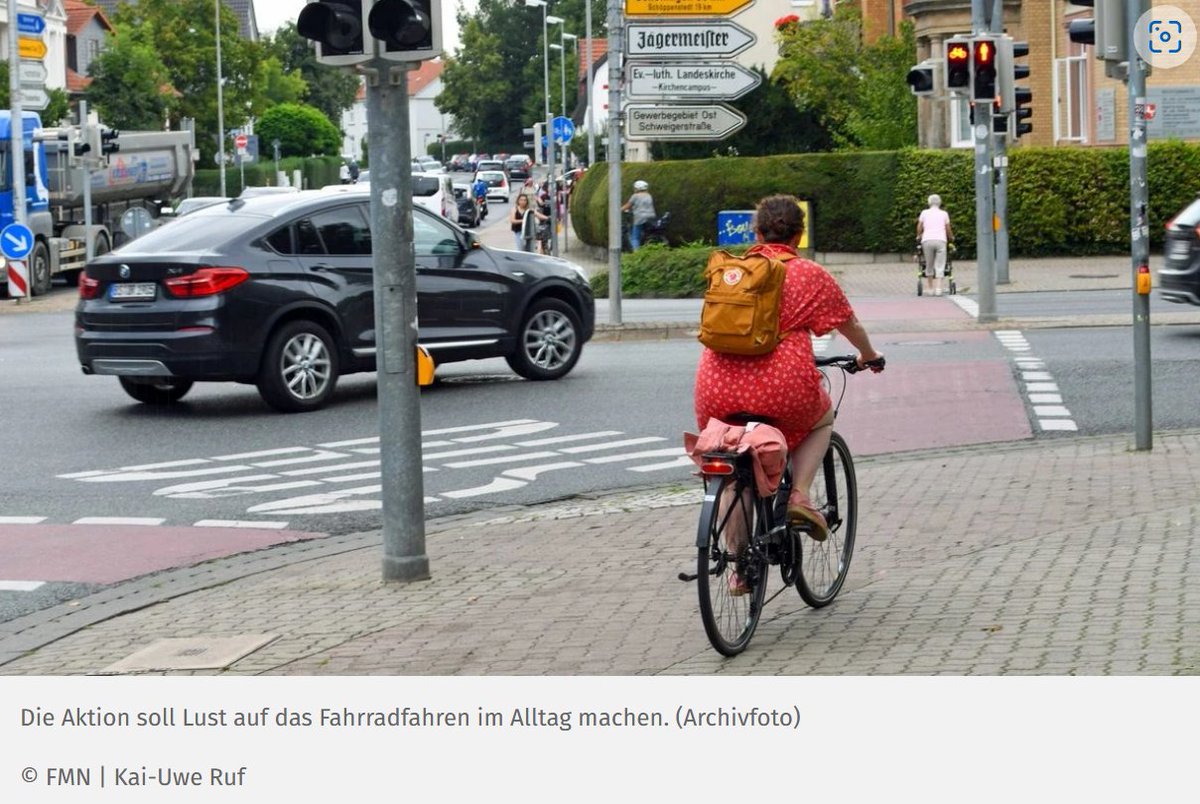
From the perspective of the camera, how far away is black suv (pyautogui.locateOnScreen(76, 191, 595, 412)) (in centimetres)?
1523

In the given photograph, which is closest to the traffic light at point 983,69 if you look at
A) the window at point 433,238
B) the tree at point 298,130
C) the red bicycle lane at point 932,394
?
the red bicycle lane at point 932,394

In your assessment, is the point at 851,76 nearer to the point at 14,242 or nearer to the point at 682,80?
the point at 14,242

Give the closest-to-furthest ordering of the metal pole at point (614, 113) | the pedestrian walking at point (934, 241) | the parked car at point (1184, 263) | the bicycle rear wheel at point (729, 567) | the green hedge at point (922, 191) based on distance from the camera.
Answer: the bicycle rear wheel at point (729, 567), the parked car at point (1184, 263), the metal pole at point (614, 113), the pedestrian walking at point (934, 241), the green hedge at point (922, 191)

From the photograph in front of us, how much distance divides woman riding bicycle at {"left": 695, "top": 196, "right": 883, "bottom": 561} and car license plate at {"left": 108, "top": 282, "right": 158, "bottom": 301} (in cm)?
915

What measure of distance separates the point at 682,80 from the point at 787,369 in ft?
53.3

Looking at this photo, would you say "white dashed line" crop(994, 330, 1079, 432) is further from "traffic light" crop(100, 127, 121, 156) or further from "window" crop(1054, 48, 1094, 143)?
"window" crop(1054, 48, 1094, 143)

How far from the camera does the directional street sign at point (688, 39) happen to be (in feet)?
73.0

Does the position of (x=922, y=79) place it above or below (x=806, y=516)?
above

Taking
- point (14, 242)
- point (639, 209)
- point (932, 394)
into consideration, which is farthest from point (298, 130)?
point (932, 394)

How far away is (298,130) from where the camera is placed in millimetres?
102812

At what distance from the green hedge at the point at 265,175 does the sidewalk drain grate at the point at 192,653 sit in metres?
80.8

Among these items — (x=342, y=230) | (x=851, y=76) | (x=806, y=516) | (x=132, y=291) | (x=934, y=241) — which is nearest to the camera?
(x=806, y=516)

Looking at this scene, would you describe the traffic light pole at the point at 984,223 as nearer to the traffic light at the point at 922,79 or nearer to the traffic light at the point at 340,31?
the traffic light at the point at 922,79
